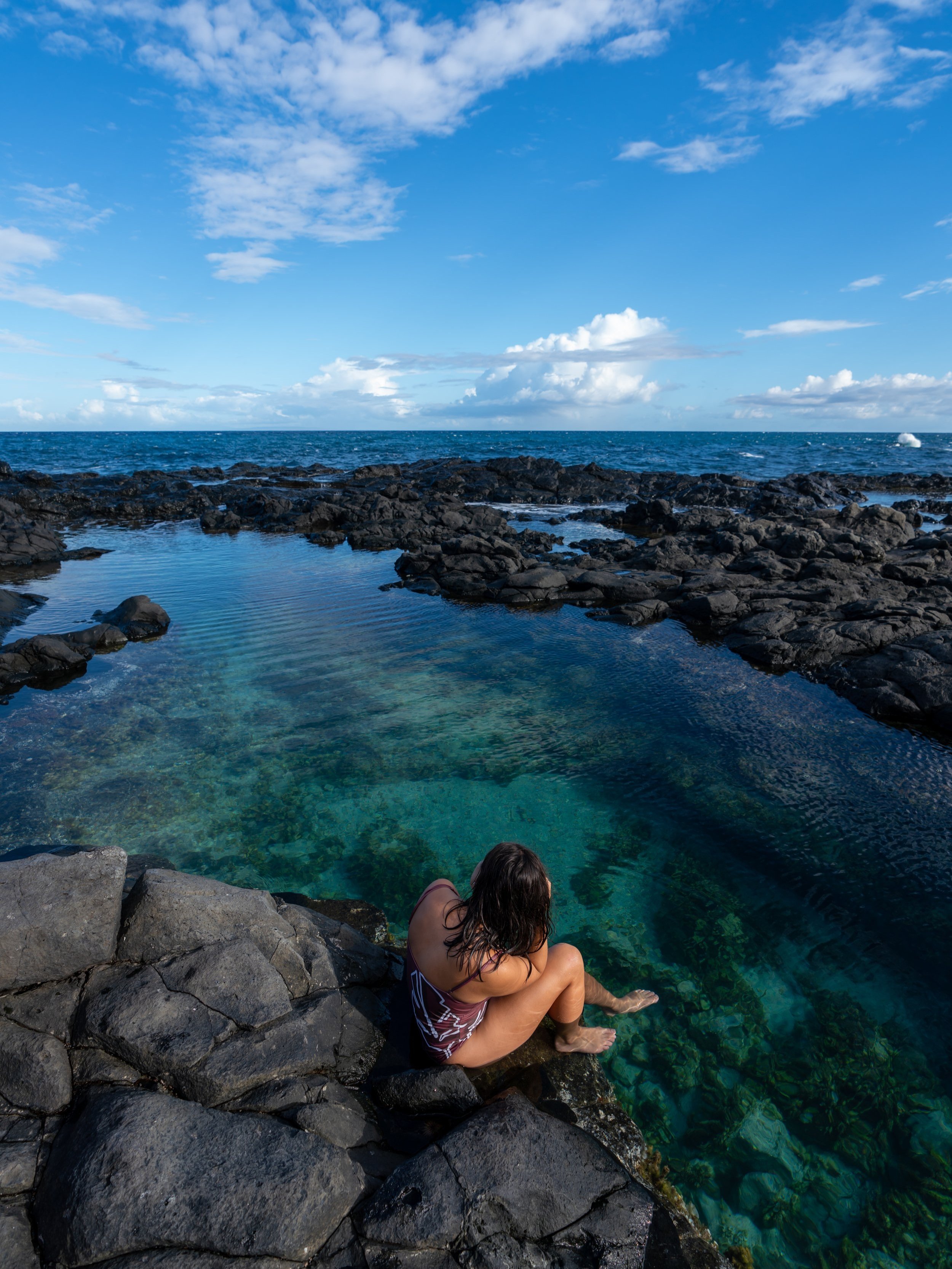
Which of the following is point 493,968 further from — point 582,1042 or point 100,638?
point 100,638

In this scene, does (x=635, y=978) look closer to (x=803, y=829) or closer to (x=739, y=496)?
(x=803, y=829)

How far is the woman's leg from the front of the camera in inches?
172

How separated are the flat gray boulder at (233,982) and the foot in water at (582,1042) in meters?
1.96

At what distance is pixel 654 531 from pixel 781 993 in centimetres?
2801

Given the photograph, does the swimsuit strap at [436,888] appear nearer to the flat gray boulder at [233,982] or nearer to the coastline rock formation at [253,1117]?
the coastline rock formation at [253,1117]

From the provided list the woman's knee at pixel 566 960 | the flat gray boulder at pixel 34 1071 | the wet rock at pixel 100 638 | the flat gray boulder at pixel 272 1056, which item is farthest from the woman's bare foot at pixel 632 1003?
the wet rock at pixel 100 638

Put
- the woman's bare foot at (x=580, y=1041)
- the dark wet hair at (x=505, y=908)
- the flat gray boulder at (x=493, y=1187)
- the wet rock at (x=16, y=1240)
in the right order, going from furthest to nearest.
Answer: the woman's bare foot at (x=580, y=1041) < the dark wet hair at (x=505, y=908) < the flat gray boulder at (x=493, y=1187) < the wet rock at (x=16, y=1240)

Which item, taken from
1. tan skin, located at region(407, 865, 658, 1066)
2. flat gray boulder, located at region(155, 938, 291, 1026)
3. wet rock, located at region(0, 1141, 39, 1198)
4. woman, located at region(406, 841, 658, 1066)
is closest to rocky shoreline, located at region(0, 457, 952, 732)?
tan skin, located at region(407, 865, 658, 1066)

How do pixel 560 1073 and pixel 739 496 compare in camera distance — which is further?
pixel 739 496

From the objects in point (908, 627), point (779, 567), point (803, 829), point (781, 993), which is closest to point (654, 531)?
point (779, 567)

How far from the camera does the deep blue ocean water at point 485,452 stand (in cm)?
6475

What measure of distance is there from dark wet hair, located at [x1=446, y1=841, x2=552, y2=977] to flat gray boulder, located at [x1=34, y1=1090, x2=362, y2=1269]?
1209mm

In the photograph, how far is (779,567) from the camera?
20438mm

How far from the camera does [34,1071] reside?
359 centimetres
